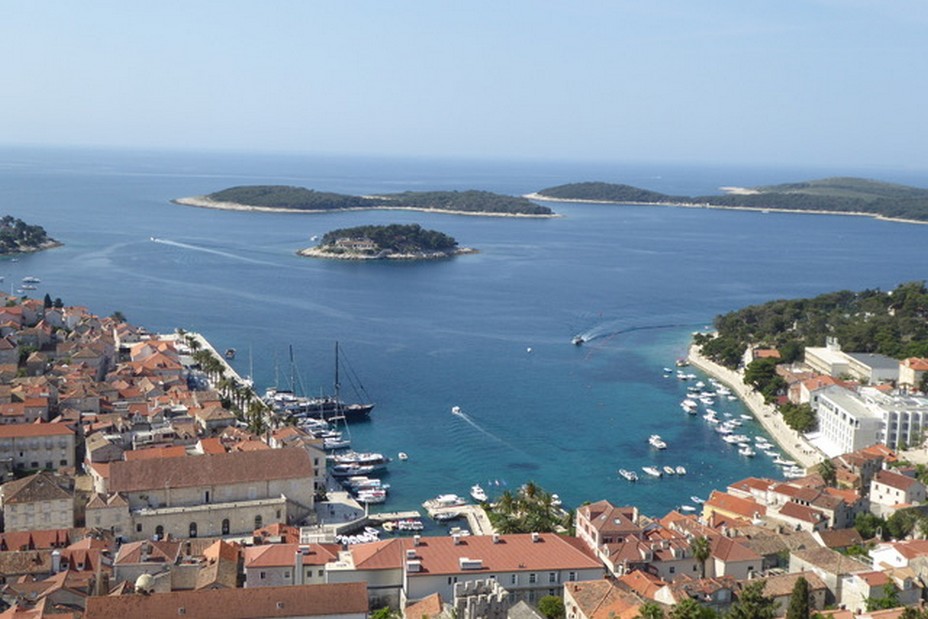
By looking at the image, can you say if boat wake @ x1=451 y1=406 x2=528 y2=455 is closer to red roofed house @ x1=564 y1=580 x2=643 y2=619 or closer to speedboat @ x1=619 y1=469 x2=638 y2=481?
speedboat @ x1=619 y1=469 x2=638 y2=481

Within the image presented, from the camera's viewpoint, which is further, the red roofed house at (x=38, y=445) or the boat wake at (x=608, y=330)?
the boat wake at (x=608, y=330)

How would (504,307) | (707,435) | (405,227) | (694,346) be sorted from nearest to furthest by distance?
(707,435) < (694,346) < (504,307) < (405,227)

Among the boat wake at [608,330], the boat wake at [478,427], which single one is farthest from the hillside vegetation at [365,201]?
the boat wake at [478,427]

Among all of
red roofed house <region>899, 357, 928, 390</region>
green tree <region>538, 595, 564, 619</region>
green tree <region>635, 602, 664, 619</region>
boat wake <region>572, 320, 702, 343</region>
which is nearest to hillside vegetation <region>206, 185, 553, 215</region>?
boat wake <region>572, 320, 702, 343</region>

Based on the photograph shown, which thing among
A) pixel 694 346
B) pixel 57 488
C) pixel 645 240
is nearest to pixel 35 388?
pixel 57 488

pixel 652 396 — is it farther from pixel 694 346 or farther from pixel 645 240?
pixel 645 240

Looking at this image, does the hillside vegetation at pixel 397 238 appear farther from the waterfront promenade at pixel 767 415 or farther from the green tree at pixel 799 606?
the green tree at pixel 799 606
